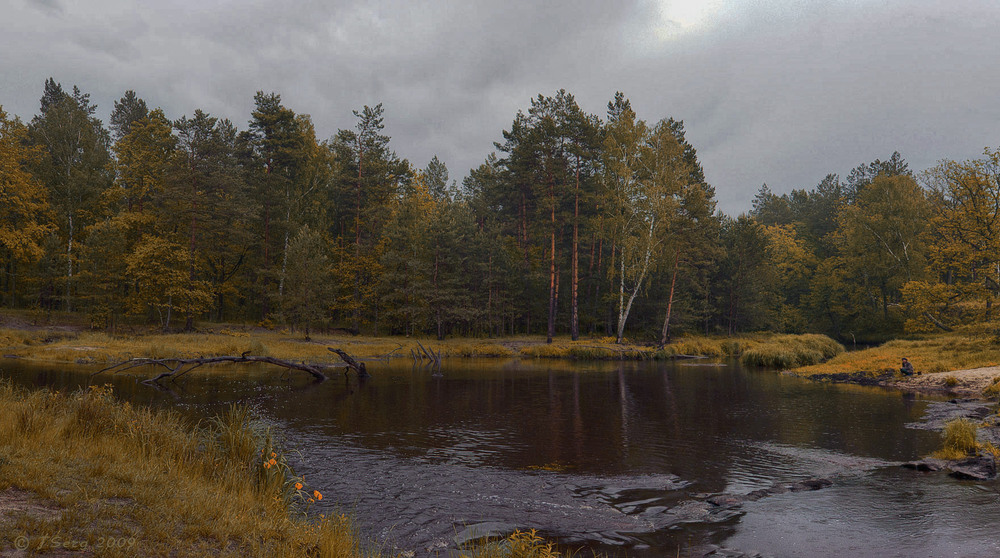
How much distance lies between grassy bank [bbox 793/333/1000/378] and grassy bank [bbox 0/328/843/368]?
17.1 feet

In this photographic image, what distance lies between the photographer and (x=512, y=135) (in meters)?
58.5

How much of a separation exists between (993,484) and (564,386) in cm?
1879

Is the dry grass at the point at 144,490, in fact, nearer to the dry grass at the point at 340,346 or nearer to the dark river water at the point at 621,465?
the dark river water at the point at 621,465

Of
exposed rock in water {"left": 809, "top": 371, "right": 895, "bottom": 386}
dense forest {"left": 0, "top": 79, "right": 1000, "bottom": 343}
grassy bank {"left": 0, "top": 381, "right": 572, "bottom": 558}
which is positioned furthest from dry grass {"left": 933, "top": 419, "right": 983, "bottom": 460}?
dense forest {"left": 0, "top": 79, "right": 1000, "bottom": 343}

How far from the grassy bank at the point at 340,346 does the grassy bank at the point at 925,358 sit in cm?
522

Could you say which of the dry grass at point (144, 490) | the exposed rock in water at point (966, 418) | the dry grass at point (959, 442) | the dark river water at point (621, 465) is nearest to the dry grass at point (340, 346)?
the dark river water at point (621, 465)

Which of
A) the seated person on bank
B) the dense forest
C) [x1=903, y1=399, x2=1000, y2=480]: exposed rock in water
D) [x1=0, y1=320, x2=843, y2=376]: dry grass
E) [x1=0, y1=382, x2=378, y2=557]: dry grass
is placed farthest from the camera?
the dense forest

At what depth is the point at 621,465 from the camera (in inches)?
530

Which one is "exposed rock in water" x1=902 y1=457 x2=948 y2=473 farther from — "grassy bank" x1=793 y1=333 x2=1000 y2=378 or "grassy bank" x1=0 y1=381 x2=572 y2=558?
"grassy bank" x1=793 y1=333 x2=1000 y2=378

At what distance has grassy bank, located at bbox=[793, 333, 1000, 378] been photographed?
29.2m

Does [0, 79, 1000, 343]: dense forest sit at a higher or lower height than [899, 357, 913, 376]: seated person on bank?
higher

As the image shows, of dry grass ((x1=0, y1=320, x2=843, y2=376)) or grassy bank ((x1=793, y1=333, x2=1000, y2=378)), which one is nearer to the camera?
grassy bank ((x1=793, y1=333, x2=1000, y2=378))

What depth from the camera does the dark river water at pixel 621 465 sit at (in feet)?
29.2

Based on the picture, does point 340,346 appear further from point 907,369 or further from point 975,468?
point 975,468
